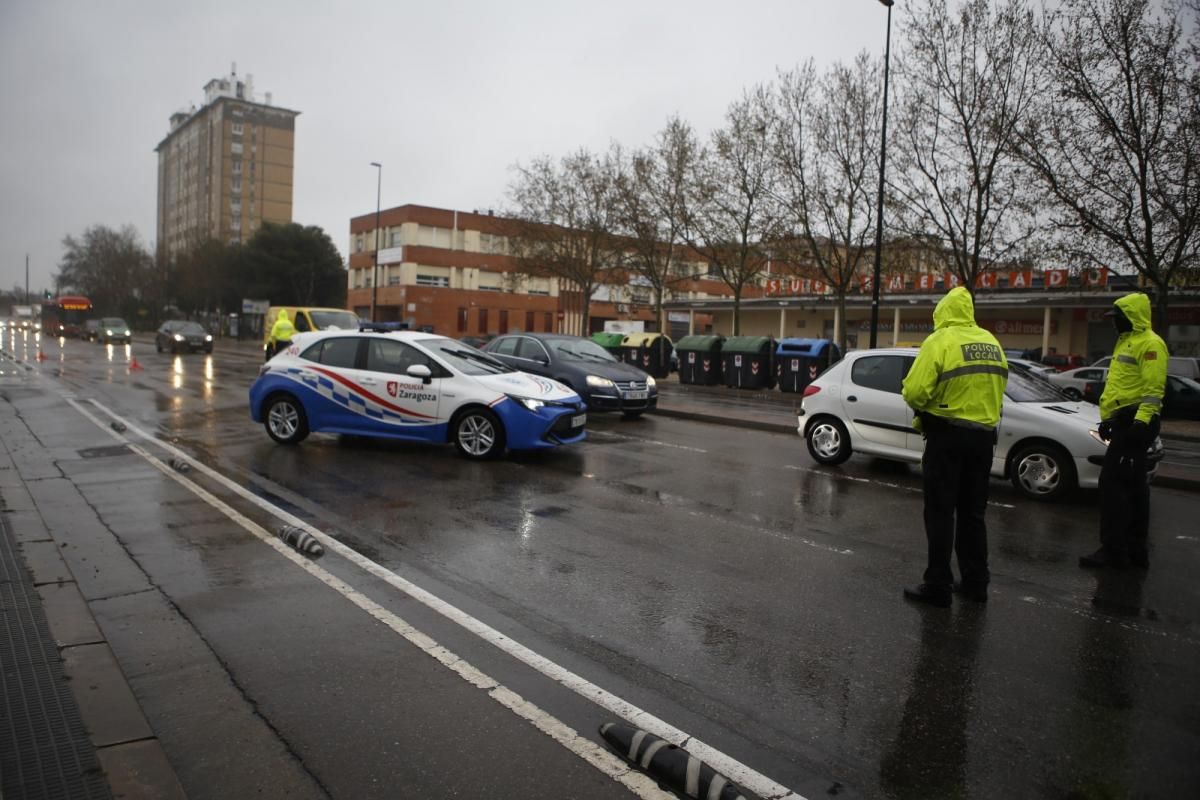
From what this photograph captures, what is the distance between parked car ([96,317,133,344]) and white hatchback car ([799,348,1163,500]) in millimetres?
48279

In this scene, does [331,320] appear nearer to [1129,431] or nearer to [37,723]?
[1129,431]

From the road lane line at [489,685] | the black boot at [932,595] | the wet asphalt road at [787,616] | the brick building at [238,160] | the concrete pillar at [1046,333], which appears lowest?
the road lane line at [489,685]

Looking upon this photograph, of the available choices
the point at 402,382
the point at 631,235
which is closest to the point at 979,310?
the point at 631,235

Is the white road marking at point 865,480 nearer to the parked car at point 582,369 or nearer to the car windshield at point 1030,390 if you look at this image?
the car windshield at point 1030,390

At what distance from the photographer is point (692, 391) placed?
85.0ft

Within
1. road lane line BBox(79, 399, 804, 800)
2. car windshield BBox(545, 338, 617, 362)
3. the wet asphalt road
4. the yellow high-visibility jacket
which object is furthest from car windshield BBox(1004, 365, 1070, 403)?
the yellow high-visibility jacket

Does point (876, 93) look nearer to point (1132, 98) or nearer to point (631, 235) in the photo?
point (1132, 98)

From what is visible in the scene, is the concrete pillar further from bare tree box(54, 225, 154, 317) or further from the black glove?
bare tree box(54, 225, 154, 317)

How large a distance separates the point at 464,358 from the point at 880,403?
5019mm

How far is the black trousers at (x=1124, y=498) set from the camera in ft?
20.3

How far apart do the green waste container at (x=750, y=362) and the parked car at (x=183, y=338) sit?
79.3ft

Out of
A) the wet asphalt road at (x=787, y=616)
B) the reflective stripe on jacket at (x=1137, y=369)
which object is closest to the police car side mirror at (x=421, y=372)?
the wet asphalt road at (x=787, y=616)

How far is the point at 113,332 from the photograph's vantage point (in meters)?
49.0

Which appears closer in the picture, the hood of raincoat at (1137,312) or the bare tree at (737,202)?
the hood of raincoat at (1137,312)
